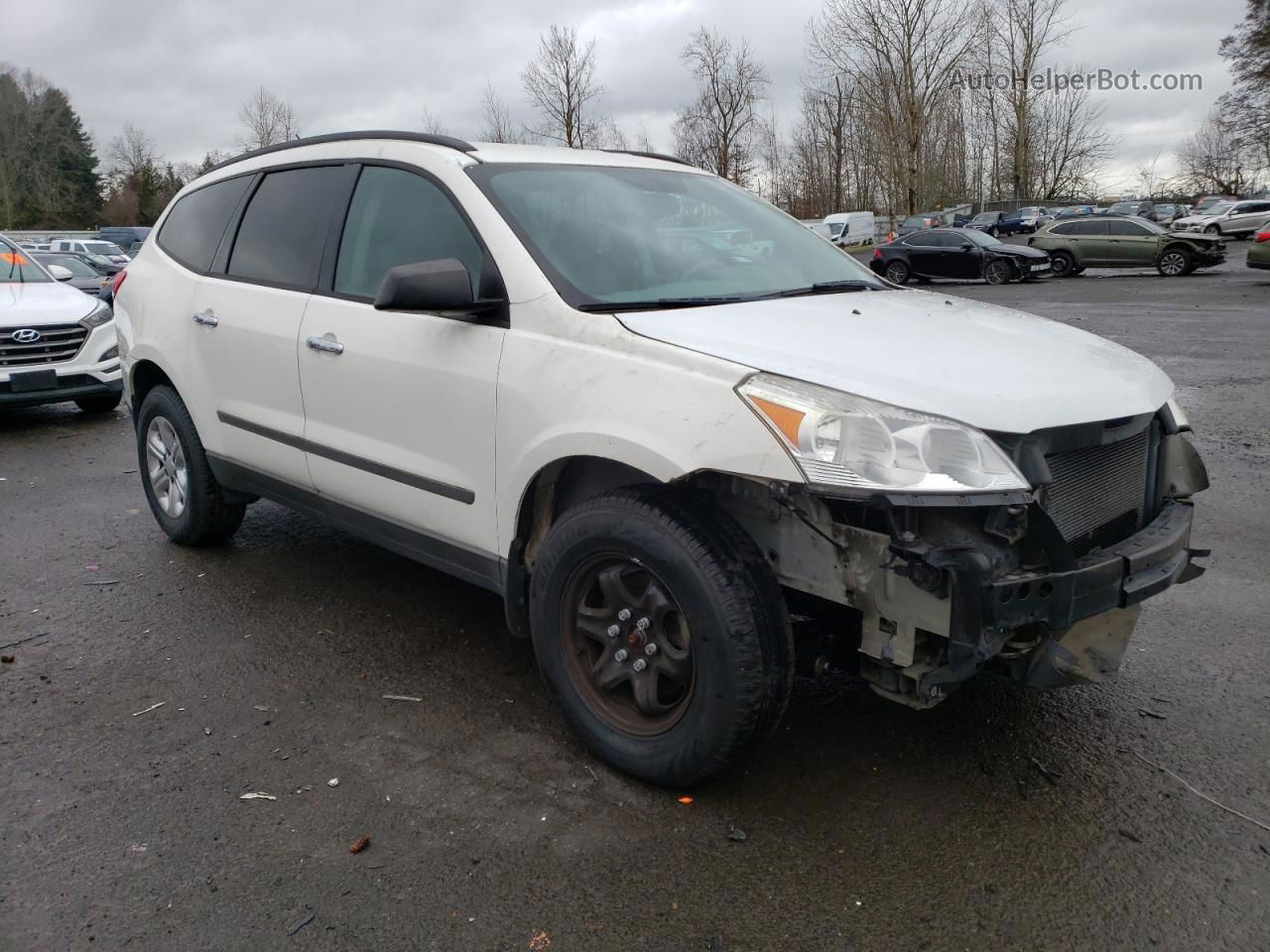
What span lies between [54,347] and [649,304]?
25.4ft

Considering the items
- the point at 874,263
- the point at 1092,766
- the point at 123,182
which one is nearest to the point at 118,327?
the point at 1092,766

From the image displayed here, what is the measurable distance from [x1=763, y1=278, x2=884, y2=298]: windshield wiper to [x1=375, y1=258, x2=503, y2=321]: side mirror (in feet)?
3.33

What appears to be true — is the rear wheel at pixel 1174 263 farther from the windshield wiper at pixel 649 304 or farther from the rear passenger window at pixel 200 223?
the windshield wiper at pixel 649 304

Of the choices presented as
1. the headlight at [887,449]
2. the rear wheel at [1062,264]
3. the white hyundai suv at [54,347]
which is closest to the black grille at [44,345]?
the white hyundai suv at [54,347]

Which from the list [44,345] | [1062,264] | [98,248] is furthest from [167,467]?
[98,248]

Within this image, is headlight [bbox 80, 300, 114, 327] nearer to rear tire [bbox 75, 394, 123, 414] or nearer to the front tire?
rear tire [bbox 75, 394, 123, 414]

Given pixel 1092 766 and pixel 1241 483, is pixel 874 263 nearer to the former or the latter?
pixel 1241 483

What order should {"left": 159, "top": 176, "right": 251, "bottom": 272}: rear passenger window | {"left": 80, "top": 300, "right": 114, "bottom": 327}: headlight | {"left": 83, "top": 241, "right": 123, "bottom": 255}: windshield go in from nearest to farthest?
{"left": 159, "top": 176, "right": 251, "bottom": 272}: rear passenger window, {"left": 80, "top": 300, "right": 114, "bottom": 327}: headlight, {"left": 83, "top": 241, "right": 123, "bottom": 255}: windshield

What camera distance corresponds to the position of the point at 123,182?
76.4 meters

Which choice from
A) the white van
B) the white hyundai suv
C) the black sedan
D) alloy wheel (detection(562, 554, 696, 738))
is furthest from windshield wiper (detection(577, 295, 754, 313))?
the white van

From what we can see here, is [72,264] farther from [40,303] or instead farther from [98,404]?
[40,303]

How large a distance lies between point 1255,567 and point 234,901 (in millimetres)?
4502

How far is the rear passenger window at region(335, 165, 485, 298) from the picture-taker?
3.49 m

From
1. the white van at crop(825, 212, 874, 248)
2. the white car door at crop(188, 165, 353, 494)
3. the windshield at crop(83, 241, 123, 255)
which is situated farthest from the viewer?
the white van at crop(825, 212, 874, 248)
